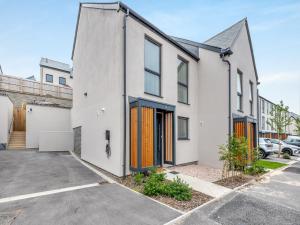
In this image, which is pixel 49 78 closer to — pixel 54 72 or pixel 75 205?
Result: pixel 54 72

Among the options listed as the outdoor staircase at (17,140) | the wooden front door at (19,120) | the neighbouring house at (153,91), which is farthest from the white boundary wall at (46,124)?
the neighbouring house at (153,91)

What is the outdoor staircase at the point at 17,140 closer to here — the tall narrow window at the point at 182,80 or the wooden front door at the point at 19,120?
the wooden front door at the point at 19,120

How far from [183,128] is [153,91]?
2.96m

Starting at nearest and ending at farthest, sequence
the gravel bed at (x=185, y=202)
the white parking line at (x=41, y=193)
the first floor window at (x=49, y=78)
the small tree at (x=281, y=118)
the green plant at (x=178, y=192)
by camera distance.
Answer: the gravel bed at (x=185, y=202) < the white parking line at (x=41, y=193) < the green plant at (x=178, y=192) < the small tree at (x=281, y=118) < the first floor window at (x=49, y=78)

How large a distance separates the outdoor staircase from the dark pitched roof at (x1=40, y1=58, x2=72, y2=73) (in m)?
15.8

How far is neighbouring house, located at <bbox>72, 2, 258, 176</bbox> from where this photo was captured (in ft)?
23.0

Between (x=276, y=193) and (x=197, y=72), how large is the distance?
725 cm

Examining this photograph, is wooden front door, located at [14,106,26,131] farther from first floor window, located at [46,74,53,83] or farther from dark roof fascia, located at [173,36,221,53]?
dark roof fascia, located at [173,36,221,53]

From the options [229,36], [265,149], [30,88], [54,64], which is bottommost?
[265,149]

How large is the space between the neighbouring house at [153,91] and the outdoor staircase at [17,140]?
7914mm

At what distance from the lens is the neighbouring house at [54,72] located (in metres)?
28.5

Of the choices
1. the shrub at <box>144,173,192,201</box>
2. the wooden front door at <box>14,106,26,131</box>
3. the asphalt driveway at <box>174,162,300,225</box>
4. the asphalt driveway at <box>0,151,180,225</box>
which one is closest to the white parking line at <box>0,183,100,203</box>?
the asphalt driveway at <box>0,151,180,225</box>

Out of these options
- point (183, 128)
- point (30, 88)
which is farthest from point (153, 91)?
point (30, 88)

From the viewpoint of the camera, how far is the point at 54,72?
96.4 ft
